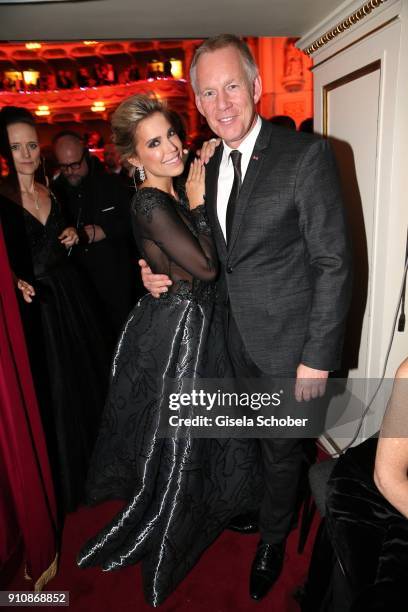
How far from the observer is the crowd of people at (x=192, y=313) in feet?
5.07

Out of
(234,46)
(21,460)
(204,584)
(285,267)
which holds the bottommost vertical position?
(204,584)

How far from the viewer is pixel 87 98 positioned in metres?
7.70

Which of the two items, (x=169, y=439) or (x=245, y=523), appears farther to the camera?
(x=245, y=523)

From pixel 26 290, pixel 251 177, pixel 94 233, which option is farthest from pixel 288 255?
pixel 94 233

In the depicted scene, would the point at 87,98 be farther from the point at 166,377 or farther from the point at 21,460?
the point at 21,460

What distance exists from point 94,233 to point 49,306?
1387mm

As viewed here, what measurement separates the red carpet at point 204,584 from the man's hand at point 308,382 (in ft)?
2.95

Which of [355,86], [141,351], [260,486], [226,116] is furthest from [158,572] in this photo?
[355,86]

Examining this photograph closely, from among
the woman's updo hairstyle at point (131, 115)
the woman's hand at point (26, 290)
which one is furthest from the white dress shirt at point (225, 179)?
the woman's hand at point (26, 290)

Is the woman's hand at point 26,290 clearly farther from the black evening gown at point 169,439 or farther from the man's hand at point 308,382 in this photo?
the man's hand at point 308,382

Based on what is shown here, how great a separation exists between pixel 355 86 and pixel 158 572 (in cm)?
234

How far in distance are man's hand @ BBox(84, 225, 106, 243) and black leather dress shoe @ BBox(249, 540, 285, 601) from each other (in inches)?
101

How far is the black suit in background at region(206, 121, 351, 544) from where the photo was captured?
4.82ft

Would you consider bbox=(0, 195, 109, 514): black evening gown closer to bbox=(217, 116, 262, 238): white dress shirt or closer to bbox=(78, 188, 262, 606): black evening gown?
bbox=(78, 188, 262, 606): black evening gown
